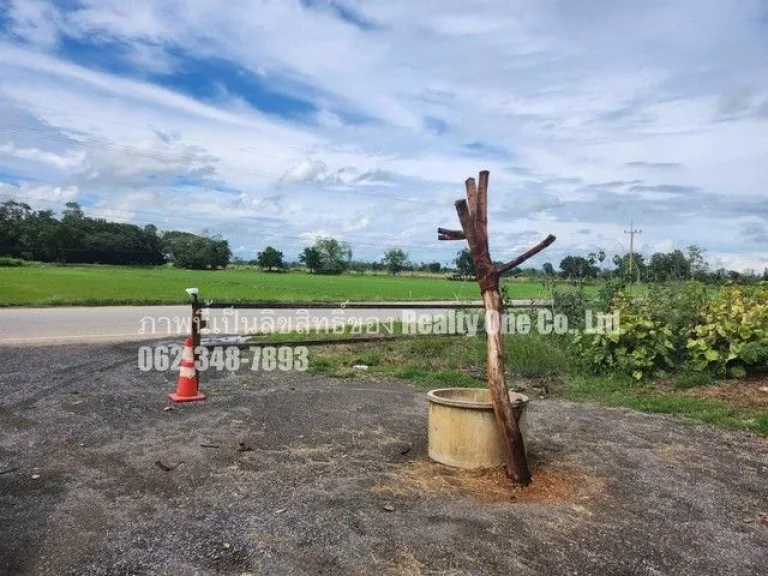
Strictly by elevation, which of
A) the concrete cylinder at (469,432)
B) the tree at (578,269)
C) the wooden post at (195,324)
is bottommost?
the concrete cylinder at (469,432)

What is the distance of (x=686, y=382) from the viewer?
8758 millimetres

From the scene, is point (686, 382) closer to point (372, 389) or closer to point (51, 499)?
point (372, 389)

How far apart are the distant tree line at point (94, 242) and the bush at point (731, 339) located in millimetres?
60849

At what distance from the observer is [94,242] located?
62.3 m

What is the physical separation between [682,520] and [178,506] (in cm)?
348

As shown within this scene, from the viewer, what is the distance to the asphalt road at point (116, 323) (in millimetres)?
12305

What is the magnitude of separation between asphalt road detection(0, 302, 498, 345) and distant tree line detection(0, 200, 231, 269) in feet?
153

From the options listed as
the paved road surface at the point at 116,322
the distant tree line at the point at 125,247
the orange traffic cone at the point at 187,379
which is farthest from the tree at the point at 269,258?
the orange traffic cone at the point at 187,379

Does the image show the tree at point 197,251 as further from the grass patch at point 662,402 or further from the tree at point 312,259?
the grass patch at point 662,402

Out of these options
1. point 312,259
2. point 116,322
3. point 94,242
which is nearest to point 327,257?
point 312,259

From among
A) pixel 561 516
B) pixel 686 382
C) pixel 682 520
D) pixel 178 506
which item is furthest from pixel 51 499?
pixel 686 382

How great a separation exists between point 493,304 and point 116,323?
12194mm

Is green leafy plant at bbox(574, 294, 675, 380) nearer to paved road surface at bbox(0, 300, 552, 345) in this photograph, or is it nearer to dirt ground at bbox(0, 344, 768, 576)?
dirt ground at bbox(0, 344, 768, 576)

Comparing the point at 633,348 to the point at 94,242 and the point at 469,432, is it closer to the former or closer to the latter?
the point at 469,432
